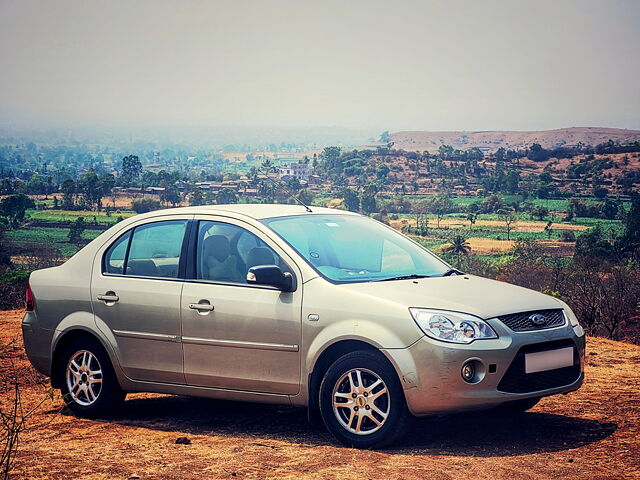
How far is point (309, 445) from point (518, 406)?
1.82 m

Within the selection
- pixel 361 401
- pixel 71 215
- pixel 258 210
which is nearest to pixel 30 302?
pixel 258 210

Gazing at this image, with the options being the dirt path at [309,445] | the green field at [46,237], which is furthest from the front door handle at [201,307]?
the green field at [46,237]

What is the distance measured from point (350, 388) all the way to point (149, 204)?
9098 centimetres

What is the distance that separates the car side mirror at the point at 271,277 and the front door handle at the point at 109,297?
1489 millimetres

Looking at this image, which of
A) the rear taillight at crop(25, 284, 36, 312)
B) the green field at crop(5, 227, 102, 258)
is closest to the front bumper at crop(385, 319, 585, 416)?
the rear taillight at crop(25, 284, 36, 312)

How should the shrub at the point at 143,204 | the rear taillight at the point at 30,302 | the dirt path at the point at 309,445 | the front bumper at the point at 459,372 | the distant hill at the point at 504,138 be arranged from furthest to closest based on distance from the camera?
the distant hill at the point at 504,138, the shrub at the point at 143,204, the rear taillight at the point at 30,302, the front bumper at the point at 459,372, the dirt path at the point at 309,445

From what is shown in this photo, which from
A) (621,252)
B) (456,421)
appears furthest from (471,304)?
(621,252)

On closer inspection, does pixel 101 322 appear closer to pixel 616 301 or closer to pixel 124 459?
pixel 124 459

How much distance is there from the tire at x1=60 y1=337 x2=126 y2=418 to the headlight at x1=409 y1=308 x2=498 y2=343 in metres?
2.93

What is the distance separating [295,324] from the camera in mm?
6547

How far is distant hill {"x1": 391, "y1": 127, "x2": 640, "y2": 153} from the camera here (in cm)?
14012

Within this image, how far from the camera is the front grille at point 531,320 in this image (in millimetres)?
6211

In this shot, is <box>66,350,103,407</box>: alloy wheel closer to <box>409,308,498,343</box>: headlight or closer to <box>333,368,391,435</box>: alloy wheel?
<box>333,368,391,435</box>: alloy wheel

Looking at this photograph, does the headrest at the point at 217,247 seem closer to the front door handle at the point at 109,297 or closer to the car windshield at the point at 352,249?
the car windshield at the point at 352,249
